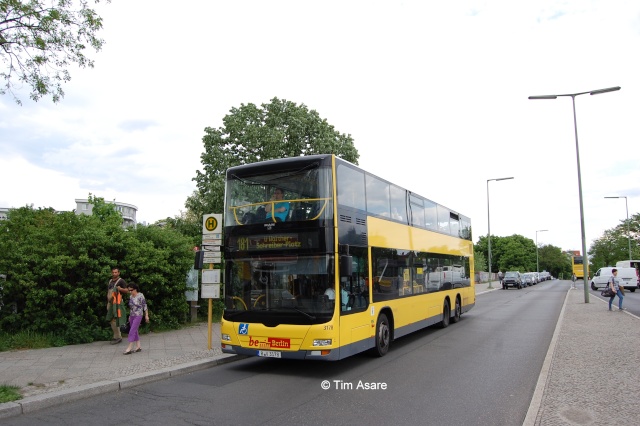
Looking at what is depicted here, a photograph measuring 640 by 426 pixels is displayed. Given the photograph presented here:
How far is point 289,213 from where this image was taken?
8.25m

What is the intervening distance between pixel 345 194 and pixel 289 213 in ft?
3.75

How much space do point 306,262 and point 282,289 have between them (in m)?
0.67

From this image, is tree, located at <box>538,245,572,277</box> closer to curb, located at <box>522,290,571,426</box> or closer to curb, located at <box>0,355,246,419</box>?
curb, located at <box>522,290,571,426</box>

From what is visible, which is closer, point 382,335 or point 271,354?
point 271,354

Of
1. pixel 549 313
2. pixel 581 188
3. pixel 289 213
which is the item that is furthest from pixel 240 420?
pixel 581 188

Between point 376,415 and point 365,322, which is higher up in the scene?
point 365,322

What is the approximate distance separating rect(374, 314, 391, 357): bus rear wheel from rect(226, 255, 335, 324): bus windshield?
2.16m

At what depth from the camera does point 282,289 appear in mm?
8188

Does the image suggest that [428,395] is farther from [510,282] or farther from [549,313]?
[510,282]

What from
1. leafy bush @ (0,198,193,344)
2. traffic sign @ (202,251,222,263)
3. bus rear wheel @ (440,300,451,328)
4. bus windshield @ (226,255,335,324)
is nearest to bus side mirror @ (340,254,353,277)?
bus windshield @ (226,255,335,324)

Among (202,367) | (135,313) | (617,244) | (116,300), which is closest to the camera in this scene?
(202,367)

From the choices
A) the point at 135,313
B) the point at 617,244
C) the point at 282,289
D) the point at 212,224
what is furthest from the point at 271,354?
the point at 617,244

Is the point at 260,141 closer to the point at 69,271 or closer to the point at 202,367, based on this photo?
the point at 69,271

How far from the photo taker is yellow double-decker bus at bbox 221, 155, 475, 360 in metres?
7.92
